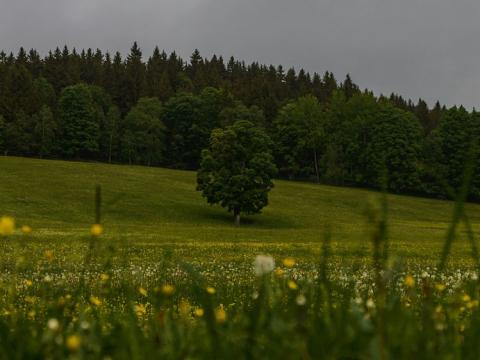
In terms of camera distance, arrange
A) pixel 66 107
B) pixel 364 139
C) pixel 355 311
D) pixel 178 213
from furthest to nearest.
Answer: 1. pixel 66 107
2. pixel 364 139
3. pixel 178 213
4. pixel 355 311

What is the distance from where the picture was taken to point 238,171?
181ft

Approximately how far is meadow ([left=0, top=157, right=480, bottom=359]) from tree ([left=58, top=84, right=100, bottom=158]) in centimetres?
2366

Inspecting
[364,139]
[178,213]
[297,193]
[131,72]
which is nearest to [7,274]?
[178,213]

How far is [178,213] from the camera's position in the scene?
58.0 meters

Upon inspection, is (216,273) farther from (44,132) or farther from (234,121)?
(234,121)

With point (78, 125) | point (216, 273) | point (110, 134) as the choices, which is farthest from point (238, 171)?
point (110, 134)

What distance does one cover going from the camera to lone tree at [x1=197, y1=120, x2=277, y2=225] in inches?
2122

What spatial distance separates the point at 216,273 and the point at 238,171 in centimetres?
4364

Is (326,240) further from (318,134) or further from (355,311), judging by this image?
(318,134)

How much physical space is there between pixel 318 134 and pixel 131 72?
60.9 meters

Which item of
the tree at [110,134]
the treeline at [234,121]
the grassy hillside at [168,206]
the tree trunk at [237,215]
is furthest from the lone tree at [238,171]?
the tree at [110,134]

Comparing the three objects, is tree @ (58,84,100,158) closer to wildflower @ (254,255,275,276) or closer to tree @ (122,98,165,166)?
tree @ (122,98,165,166)

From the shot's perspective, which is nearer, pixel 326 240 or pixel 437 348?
pixel 326 240

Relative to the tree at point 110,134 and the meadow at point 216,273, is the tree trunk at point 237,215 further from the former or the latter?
the tree at point 110,134
